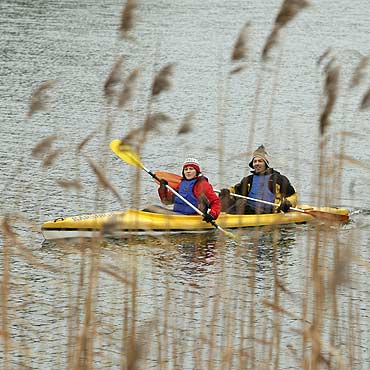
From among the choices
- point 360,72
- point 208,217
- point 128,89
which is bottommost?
point 208,217

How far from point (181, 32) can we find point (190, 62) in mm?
6092

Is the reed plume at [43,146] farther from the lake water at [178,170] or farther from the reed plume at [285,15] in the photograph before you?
the reed plume at [285,15]

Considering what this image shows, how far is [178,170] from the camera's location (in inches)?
714

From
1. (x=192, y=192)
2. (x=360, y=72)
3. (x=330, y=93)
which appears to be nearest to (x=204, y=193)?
(x=192, y=192)

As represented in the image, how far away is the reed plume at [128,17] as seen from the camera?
435cm

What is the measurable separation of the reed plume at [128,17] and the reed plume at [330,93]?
774 mm

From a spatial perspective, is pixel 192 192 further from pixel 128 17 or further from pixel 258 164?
pixel 128 17

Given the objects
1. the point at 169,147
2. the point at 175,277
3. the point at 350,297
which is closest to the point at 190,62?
the point at 169,147

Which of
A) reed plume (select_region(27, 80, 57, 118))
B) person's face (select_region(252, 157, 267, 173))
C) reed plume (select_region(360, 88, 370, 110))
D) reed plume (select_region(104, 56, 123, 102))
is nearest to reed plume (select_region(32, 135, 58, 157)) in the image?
reed plume (select_region(27, 80, 57, 118))

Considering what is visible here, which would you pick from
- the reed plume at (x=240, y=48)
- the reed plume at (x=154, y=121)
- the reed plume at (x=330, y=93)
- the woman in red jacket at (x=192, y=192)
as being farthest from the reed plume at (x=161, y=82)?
the woman in red jacket at (x=192, y=192)

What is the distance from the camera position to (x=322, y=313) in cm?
476

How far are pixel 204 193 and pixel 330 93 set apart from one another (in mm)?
8935

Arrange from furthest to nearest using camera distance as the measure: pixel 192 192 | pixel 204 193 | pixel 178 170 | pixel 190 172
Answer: pixel 178 170 → pixel 192 192 → pixel 190 172 → pixel 204 193

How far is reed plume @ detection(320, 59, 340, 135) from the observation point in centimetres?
435
